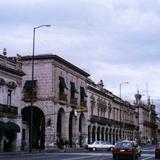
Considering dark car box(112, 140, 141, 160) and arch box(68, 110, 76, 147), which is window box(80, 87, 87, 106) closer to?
arch box(68, 110, 76, 147)

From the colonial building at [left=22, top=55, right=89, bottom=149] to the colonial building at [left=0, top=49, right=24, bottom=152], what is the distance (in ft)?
21.3

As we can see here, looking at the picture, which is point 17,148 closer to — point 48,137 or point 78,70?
point 48,137

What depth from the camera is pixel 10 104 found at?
180 feet

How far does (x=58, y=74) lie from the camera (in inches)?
2717

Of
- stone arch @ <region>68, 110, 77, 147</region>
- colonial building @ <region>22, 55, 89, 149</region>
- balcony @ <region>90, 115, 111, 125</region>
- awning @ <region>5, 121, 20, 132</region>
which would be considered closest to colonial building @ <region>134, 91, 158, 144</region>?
balcony @ <region>90, 115, 111, 125</region>

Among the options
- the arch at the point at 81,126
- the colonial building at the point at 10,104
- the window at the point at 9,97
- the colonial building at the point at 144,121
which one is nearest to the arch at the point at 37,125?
the colonial building at the point at 10,104

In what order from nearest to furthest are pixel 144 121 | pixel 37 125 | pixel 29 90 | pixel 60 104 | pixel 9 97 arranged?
pixel 9 97, pixel 29 90, pixel 60 104, pixel 37 125, pixel 144 121

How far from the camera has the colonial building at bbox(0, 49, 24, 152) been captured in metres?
52.6

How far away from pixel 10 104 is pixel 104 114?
149 feet

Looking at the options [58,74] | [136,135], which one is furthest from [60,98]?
[136,135]

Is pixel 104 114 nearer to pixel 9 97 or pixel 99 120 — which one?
pixel 99 120

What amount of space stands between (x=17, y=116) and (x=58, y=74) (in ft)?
47.5

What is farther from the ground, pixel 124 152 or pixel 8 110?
pixel 8 110

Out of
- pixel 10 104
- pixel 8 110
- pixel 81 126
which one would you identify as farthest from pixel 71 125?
pixel 8 110
